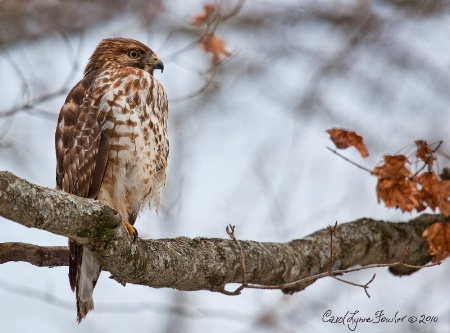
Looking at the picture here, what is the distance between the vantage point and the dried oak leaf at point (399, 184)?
5035 mm

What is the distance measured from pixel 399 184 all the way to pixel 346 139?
1.61 ft

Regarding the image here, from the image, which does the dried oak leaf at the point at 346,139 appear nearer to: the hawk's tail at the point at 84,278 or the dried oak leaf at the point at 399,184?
the dried oak leaf at the point at 399,184

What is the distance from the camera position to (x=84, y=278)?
4875 mm

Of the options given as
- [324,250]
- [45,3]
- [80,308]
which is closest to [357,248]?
[324,250]

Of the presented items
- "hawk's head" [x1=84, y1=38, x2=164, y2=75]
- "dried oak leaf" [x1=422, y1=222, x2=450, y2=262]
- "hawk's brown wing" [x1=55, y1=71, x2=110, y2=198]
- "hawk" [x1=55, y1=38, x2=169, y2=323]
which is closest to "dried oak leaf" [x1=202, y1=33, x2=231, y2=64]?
"hawk's head" [x1=84, y1=38, x2=164, y2=75]

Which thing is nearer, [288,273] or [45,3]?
[288,273]

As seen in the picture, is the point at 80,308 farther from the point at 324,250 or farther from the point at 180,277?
the point at 324,250

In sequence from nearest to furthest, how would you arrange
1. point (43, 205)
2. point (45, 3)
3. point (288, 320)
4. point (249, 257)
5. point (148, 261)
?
1. point (43, 205)
2. point (148, 261)
3. point (249, 257)
4. point (288, 320)
5. point (45, 3)

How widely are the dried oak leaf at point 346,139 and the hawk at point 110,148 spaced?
1.16m

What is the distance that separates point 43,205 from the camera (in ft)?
10.8

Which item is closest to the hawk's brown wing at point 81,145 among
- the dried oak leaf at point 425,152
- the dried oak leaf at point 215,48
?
the dried oak leaf at point 425,152

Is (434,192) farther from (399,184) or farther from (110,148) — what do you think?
(110,148)

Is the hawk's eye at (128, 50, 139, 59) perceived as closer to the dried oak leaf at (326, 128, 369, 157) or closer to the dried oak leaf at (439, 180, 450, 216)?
the dried oak leaf at (326, 128, 369, 157)

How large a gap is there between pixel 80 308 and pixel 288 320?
11.2 ft
